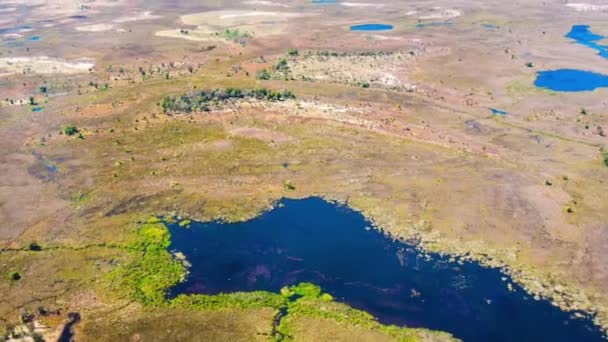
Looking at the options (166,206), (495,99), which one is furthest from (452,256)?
(495,99)

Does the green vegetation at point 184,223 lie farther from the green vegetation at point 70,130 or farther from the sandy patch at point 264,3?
the sandy patch at point 264,3

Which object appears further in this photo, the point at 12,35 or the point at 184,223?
the point at 12,35

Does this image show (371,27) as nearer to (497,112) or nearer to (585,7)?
(497,112)

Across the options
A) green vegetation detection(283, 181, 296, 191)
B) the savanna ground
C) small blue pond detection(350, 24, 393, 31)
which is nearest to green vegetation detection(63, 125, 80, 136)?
the savanna ground

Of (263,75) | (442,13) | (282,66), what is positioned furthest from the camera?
(442,13)

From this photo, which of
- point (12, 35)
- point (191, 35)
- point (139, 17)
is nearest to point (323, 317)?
point (191, 35)

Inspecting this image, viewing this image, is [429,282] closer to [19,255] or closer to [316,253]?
[316,253]
